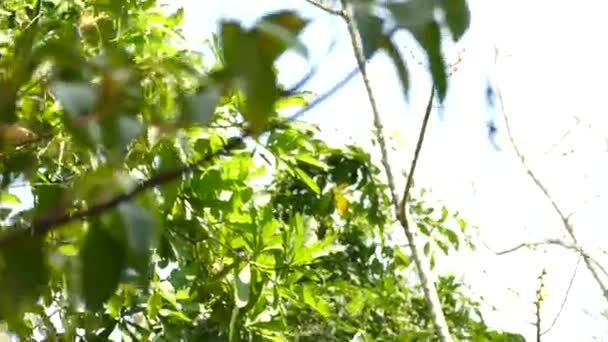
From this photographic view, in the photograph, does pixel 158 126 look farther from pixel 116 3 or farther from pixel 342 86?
pixel 116 3

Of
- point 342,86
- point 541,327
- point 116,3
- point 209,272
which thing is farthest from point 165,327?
point 342,86

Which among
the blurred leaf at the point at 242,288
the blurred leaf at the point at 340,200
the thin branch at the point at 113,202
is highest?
the blurred leaf at the point at 340,200

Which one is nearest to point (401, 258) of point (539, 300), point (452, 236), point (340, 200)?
point (452, 236)

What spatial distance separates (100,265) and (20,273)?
41 millimetres

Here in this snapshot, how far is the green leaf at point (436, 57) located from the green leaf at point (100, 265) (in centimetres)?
14

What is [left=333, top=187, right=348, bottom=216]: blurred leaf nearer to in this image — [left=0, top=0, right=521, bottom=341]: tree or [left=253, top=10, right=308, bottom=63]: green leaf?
[left=0, top=0, right=521, bottom=341]: tree

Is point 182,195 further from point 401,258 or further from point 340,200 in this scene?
point 401,258

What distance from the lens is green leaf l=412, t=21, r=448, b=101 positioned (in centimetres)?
47

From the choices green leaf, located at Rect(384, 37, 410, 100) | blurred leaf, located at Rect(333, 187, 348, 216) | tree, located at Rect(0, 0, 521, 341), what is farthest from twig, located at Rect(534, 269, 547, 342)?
green leaf, located at Rect(384, 37, 410, 100)

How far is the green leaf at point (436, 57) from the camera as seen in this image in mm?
465

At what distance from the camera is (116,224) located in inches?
17.6

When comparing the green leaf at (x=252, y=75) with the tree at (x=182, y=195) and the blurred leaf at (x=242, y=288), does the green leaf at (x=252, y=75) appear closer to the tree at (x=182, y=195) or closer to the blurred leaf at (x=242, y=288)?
the tree at (x=182, y=195)

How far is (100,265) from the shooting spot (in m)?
0.44

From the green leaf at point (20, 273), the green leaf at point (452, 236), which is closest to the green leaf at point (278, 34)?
the green leaf at point (20, 273)
